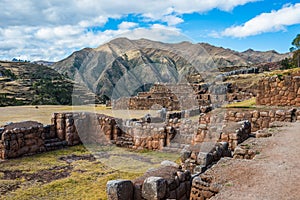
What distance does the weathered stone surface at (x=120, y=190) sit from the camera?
5.87 meters

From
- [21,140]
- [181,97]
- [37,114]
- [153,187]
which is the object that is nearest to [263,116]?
[153,187]

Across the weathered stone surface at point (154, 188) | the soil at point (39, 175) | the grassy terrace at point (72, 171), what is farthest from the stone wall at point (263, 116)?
the weathered stone surface at point (154, 188)

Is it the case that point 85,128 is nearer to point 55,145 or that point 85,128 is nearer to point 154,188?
point 55,145

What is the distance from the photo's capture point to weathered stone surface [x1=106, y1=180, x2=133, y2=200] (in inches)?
231

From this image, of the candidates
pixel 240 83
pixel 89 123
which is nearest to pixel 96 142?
pixel 89 123

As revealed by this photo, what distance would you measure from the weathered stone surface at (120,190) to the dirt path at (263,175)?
69.6 inches

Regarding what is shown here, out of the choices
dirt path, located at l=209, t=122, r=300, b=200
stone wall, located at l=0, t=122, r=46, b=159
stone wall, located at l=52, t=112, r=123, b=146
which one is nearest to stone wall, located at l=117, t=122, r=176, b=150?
stone wall, located at l=52, t=112, r=123, b=146

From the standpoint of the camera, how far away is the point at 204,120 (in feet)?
52.3

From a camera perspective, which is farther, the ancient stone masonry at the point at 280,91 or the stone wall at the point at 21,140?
the ancient stone masonry at the point at 280,91

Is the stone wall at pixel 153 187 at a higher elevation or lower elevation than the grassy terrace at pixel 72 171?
higher

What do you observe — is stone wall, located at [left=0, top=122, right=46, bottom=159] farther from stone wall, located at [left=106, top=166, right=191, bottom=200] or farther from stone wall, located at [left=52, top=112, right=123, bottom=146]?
stone wall, located at [left=106, top=166, right=191, bottom=200]

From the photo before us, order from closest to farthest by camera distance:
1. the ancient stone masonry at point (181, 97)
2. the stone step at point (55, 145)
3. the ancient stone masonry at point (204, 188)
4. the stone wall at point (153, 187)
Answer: the ancient stone masonry at point (204, 188) → the stone wall at point (153, 187) → the stone step at point (55, 145) → the ancient stone masonry at point (181, 97)

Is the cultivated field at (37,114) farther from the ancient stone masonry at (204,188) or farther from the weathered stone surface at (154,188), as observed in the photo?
the ancient stone masonry at (204,188)

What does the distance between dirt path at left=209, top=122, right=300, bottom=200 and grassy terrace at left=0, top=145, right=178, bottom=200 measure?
144 inches
